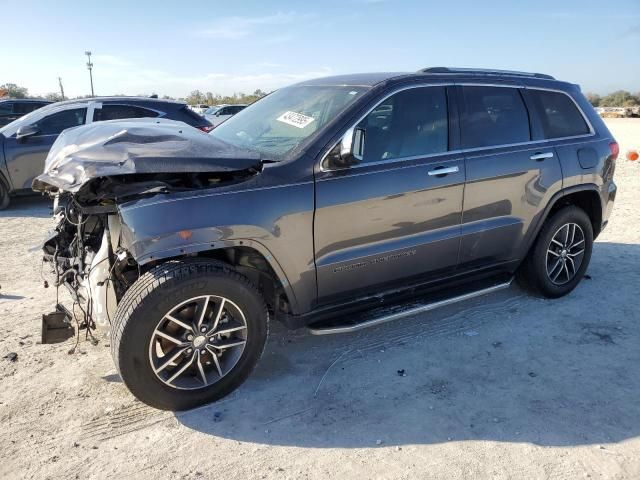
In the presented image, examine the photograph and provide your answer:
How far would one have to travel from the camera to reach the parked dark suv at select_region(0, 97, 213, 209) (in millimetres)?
8016

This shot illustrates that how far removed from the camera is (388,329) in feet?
13.8

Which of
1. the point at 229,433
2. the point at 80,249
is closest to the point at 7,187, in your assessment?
the point at 80,249

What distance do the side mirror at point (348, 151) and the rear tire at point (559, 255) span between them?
85.8 inches

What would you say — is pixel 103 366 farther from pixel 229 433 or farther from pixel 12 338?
pixel 229 433

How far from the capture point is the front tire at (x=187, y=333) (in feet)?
9.46

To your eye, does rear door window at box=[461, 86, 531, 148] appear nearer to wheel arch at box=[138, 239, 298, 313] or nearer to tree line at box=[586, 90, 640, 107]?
wheel arch at box=[138, 239, 298, 313]

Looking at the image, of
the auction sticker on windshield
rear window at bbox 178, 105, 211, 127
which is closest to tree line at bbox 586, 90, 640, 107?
rear window at bbox 178, 105, 211, 127

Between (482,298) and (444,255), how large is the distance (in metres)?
1.09

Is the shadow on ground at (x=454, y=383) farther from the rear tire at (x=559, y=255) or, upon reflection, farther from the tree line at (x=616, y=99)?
the tree line at (x=616, y=99)

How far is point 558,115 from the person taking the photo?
4578 mm

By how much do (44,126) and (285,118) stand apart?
593cm

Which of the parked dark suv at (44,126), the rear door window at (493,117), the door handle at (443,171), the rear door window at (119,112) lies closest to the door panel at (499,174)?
the rear door window at (493,117)

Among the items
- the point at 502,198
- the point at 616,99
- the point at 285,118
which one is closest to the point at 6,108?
the point at 285,118

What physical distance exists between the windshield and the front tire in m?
0.96
